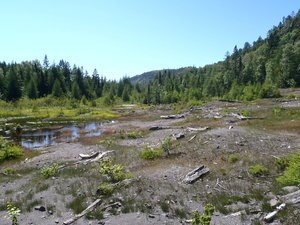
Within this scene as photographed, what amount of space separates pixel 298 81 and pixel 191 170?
104581 millimetres

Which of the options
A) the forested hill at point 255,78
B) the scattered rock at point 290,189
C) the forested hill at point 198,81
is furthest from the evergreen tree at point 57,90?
the scattered rock at point 290,189

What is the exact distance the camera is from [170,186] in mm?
22609

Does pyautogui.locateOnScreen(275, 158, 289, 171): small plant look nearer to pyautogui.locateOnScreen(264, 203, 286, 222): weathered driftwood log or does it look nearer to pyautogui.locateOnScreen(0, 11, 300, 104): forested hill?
pyautogui.locateOnScreen(264, 203, 286, 222): weathered driftwood log

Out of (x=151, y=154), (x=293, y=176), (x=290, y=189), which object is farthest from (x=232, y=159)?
(x=151, y=154)

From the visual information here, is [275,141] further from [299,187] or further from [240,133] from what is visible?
[299,187]

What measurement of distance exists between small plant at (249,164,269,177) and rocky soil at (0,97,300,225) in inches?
14.1

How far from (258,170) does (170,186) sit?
694 centimetres

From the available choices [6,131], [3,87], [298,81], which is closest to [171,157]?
[6,131]

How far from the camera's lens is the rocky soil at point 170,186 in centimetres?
1823

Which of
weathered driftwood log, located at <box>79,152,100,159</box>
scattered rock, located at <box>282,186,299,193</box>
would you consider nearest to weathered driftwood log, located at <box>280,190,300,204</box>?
scattered rock, located at <box>282,186,299,193</box>

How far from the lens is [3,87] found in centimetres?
12331

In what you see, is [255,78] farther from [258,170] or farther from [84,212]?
[84,212]

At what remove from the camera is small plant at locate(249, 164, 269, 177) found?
24.1 metres

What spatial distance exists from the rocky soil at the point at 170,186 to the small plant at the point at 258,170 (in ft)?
1.18
